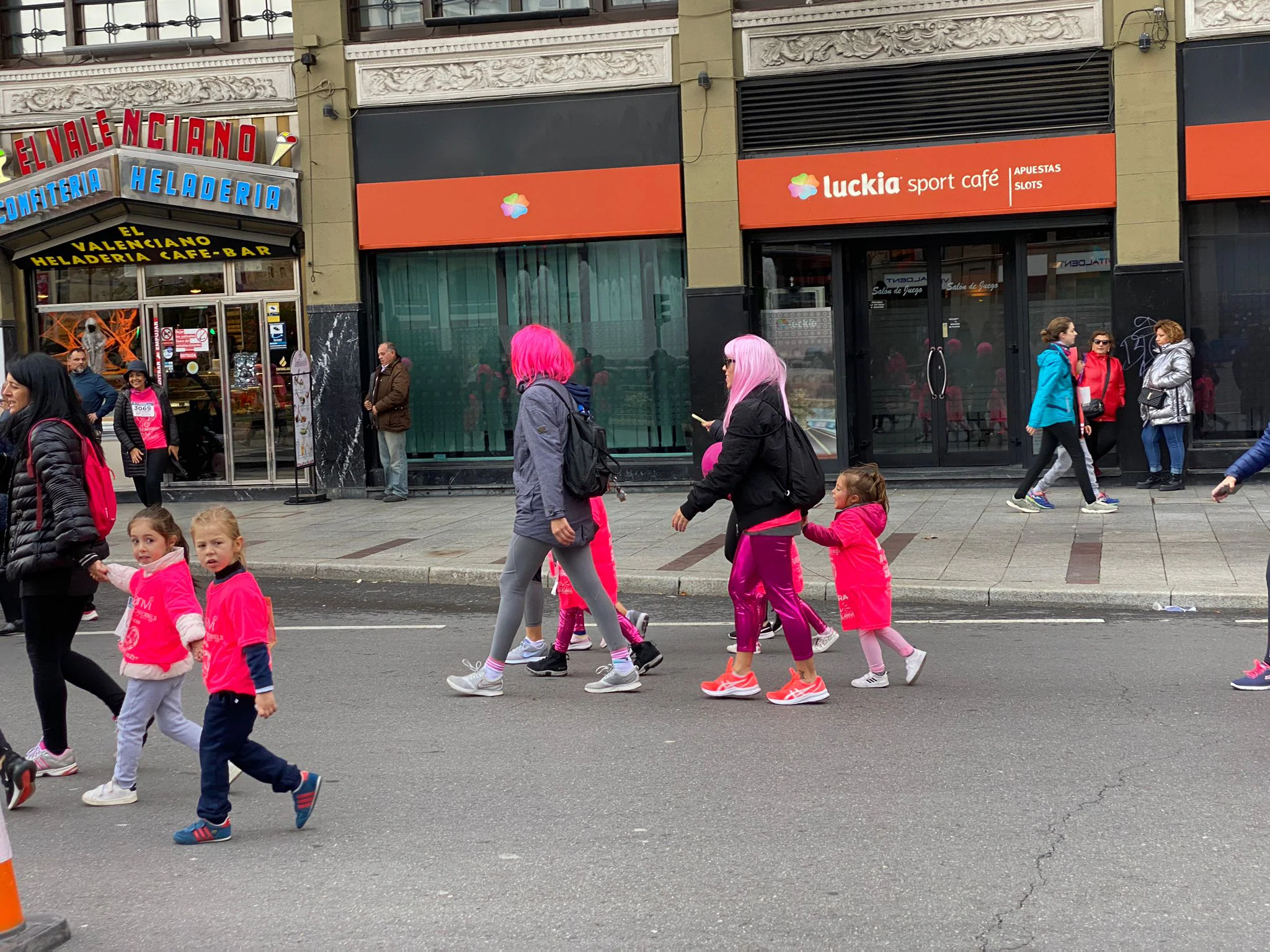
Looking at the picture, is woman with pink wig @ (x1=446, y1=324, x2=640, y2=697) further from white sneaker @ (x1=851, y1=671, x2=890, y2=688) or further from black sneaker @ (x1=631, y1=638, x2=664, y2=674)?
white sneaker @ (x1=851, y1=671, x2=890, y2=688)

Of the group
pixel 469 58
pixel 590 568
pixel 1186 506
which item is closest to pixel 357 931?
pixel 590 568

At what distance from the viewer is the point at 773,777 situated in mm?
5484

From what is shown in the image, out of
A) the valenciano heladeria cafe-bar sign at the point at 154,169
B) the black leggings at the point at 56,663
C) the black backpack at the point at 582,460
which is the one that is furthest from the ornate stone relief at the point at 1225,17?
the black leggings at the point at 56,663

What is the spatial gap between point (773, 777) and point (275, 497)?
13.1m

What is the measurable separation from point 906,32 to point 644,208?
3.48 meters

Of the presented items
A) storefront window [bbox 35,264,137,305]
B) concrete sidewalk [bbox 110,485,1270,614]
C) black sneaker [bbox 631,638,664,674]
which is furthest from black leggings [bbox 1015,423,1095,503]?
storefront window [bbox 35,264,137,305]

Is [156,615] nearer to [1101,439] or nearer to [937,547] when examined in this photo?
[937,547]

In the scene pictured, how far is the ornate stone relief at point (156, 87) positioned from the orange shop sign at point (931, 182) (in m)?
5.90

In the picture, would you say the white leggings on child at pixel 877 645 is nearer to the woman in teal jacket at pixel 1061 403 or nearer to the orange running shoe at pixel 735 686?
the orange running shoe at pixel 735 686

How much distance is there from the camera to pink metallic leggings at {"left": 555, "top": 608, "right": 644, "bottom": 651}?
7629mm

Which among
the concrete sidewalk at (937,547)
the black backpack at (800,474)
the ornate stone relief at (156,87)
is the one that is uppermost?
the ornate stone relief at (156,87)

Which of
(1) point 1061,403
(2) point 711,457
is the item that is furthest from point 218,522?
(1) point 1061,403

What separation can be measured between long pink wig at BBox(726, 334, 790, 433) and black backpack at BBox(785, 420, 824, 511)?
136mm

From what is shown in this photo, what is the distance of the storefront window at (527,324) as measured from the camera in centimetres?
1653
